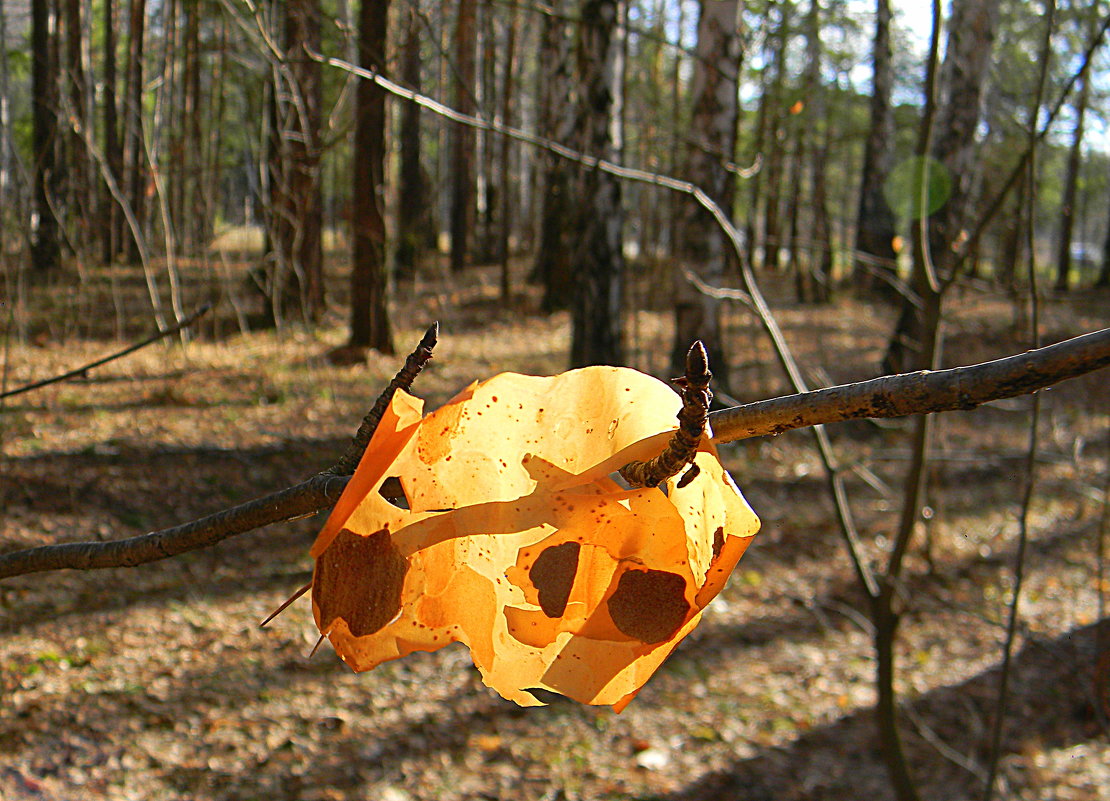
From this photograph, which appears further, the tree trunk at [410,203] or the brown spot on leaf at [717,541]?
the tree trunk at [410,203]

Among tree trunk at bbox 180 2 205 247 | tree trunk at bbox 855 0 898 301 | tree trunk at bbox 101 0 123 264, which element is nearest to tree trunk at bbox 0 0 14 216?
tree trunk at bbox 180 2 205 247

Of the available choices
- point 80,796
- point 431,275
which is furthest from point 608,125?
point 431,275

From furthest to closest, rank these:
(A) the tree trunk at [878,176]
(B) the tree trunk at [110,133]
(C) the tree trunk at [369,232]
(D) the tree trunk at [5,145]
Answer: (A) the tree trunk at [878,176] < (B) the tree trunk at [110,133] < (C) the tree trunk at [369,232] < (D) the tree trunk at [5,145]

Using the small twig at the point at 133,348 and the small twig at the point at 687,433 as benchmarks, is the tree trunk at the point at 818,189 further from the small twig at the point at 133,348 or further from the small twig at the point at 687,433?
the small twig at the point at 687,433

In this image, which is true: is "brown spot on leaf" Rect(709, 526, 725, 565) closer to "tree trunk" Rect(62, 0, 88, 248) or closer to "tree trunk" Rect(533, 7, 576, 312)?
"tree trunk" Rect(62, 0, 88, 248)

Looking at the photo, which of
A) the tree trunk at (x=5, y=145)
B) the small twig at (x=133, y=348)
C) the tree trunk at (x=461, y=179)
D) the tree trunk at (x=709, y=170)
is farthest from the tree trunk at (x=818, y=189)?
the small twig at (x=133, y=348)

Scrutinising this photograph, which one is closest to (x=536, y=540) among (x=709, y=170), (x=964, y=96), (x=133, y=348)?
(x=133, y=348)

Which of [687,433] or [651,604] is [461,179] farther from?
[687,433]
